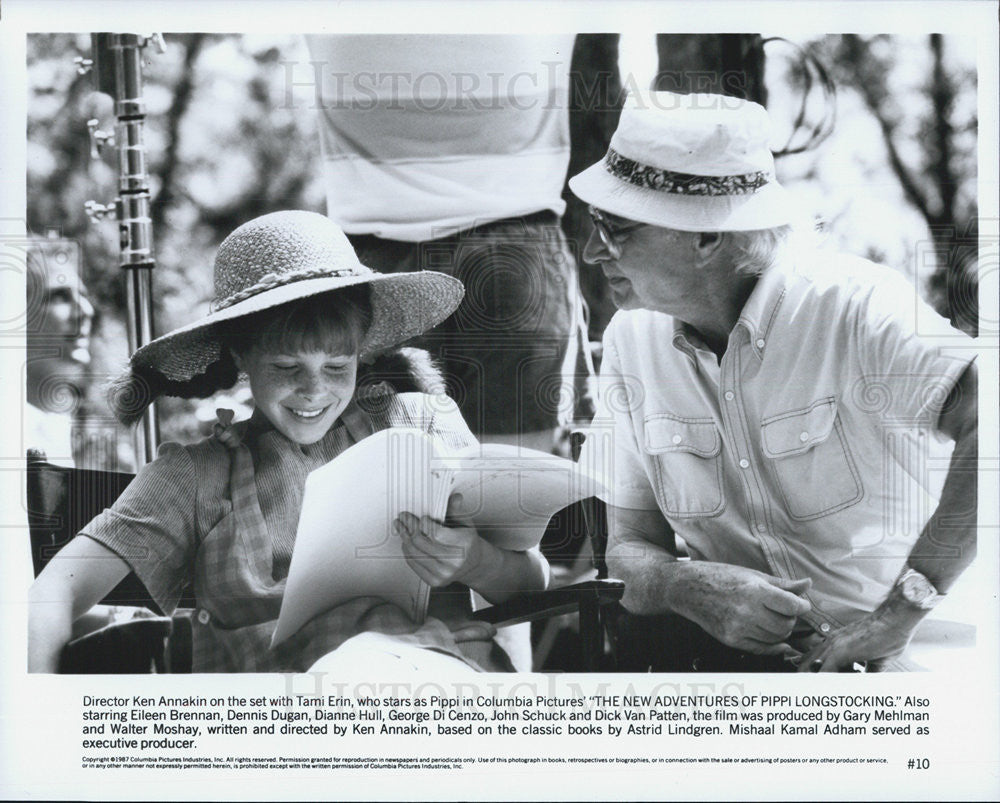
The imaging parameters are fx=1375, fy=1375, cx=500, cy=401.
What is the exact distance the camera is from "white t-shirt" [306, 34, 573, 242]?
428cm

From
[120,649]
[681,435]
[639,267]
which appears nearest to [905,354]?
[681,435]

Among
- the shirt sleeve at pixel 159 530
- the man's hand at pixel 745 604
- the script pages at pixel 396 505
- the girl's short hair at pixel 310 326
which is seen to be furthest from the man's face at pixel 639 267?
the shirt sleeve at pixel 159 530

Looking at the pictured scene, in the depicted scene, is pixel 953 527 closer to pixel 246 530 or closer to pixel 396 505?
pixel 396 505

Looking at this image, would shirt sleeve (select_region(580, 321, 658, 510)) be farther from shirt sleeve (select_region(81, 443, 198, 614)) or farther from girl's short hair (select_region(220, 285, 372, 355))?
shirt sleeve (select_region(81, 443, 198, 614))

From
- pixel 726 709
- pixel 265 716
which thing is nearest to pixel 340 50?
pixel 265 716

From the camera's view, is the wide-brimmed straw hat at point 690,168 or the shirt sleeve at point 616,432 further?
the shirt sleeve at point 616,432

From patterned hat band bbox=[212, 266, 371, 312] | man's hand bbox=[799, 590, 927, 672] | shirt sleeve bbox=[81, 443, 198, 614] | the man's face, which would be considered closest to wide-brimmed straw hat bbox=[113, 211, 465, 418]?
patterned hat band bbox=[212, 266, 371, 312]

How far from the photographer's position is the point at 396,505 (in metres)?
4.22

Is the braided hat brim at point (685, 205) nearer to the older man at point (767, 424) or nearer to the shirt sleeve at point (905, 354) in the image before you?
the older man at point (767, 424)

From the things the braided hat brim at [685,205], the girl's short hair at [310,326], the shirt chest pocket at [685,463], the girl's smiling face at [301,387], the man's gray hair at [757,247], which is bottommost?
the shirt chest pocket at [685,463]

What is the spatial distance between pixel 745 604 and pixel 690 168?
135cm

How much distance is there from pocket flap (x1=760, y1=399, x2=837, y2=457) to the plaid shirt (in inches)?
37.3

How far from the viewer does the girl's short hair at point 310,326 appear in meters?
4.17

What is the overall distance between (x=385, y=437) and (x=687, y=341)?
0.98 meters
